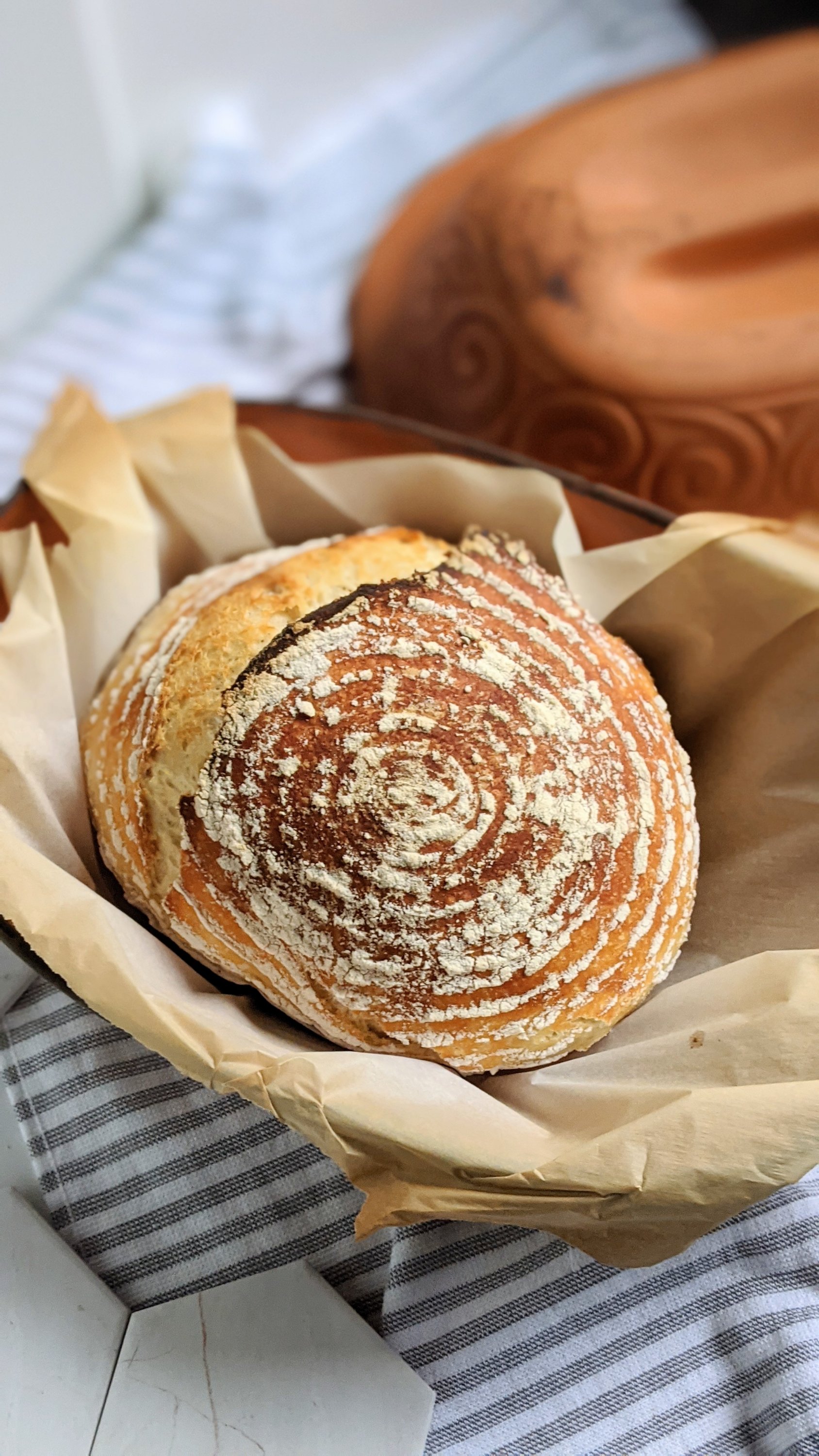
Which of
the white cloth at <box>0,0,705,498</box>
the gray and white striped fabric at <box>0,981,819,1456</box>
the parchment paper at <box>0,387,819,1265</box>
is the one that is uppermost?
the white cloth at <box>0,0,705,498</box>

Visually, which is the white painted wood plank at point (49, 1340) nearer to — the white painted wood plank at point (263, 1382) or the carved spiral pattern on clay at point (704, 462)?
the white painted wood plank at point (263, 1382)

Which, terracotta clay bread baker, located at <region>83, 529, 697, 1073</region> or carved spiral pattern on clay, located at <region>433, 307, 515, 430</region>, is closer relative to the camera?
terracotta clay bread baker, located at <region>83, 529, 697, 1073</region>

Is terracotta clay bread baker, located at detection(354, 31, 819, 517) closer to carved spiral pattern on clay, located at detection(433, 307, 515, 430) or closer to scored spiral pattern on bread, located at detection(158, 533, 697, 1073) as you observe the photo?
carved spiral pattern on clay, located at detection(433, 307, 515, 430)

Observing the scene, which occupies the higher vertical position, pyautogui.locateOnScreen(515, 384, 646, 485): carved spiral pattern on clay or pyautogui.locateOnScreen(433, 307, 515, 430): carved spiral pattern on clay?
pyautogui.locateOnScreen(433, 307, 515, 430): carved spiral pattern on clay

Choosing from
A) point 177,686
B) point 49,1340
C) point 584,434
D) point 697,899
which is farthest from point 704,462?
point 49,1340

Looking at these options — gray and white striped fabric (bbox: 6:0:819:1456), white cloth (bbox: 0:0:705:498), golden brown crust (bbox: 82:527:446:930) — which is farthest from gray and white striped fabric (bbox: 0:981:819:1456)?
white cloth (bbox: 0:0:705:498)
